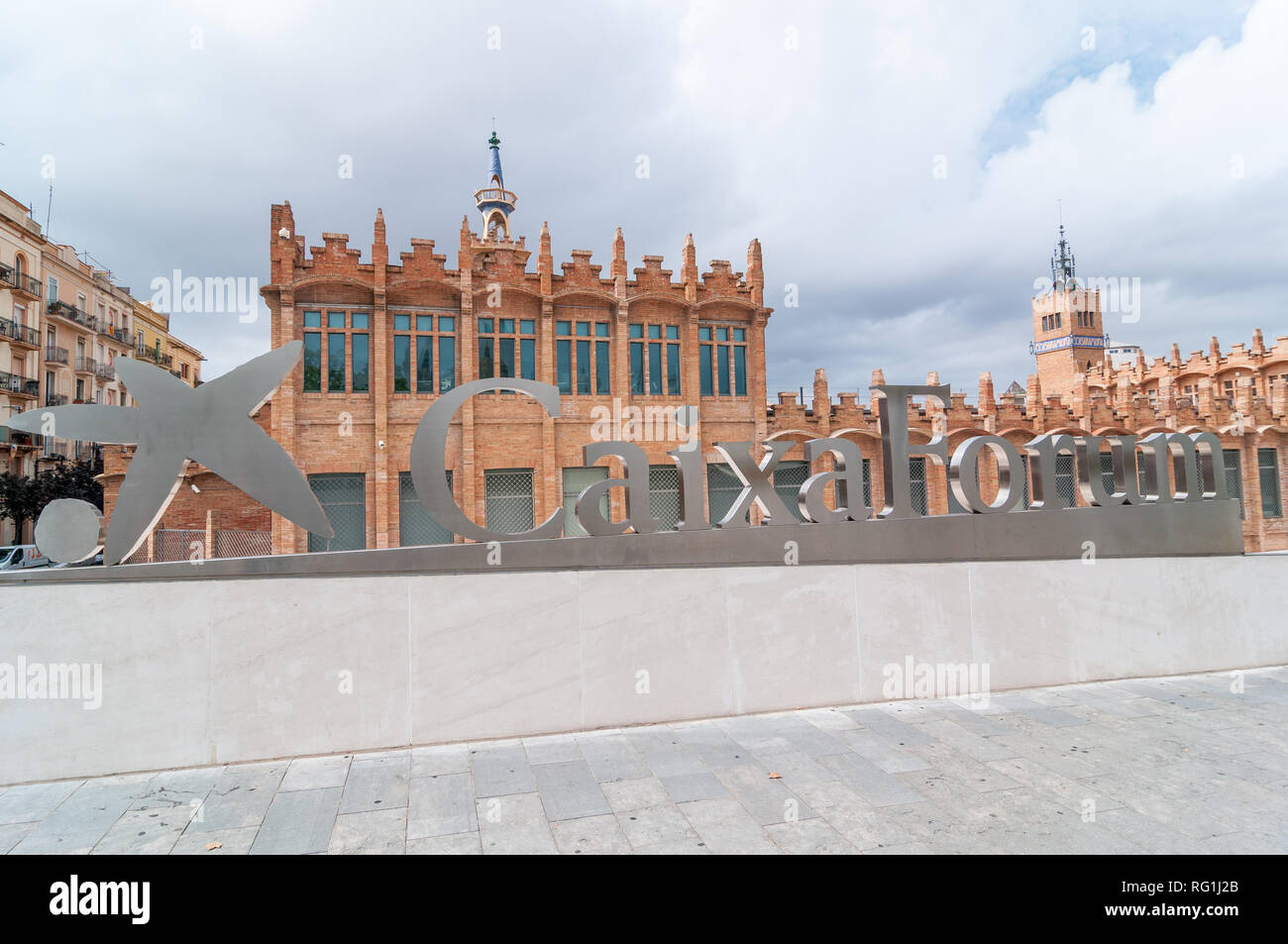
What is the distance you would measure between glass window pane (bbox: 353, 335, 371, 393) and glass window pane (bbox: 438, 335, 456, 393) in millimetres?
2616

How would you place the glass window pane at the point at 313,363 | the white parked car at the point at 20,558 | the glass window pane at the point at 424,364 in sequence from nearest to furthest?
the white parked car at the point at 20,558
the glass window pane at the point at 313,363
the glass window pane at the point at 424,364

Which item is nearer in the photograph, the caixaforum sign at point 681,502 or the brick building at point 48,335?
the caixaforum sign at point 681,502

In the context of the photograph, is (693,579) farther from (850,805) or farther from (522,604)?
(850,805)

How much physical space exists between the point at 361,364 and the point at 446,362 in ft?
10.2

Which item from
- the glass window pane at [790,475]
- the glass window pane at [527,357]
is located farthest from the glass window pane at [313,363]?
the glass window pane at [790,475]

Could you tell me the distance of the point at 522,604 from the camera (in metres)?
8.06

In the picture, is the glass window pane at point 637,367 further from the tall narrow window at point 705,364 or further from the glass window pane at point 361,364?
the glass window pane at point 361,364

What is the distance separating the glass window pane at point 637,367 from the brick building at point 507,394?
0.20 ft

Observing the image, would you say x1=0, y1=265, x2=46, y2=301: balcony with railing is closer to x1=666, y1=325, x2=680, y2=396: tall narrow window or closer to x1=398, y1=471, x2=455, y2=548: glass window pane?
x1=398, y1=471, x2=455, y2=548: glass window pane

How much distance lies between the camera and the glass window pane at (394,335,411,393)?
1021 inches

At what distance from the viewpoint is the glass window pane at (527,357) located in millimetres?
27219

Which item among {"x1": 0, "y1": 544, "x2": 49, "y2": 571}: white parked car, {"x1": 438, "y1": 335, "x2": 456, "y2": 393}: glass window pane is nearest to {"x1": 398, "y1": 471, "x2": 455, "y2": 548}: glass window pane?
{"x1": 438, "y1": 335, "x2": 456, "y2": 393}: glass window pane

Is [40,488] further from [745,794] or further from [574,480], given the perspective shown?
[745,794]
